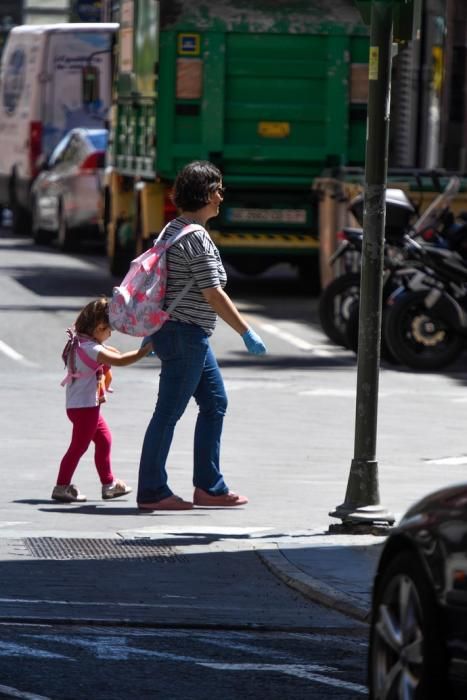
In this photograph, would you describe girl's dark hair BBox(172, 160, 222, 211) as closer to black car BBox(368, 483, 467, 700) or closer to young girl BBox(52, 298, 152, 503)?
young girl BBox(52, 298, 152, 503)

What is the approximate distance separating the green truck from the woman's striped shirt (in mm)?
13436

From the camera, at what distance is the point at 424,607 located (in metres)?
5.98

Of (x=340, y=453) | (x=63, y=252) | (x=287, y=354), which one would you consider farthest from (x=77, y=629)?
(x=63, y=252)

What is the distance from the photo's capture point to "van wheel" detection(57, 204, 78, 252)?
113 feet

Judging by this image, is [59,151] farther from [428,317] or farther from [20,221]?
[428,317]

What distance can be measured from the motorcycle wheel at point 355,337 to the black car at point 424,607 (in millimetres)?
12360

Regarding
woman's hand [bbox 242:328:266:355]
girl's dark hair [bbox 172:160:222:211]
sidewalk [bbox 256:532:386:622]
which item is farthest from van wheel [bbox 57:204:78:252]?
sidewalk [bbox 256:532:386:622]

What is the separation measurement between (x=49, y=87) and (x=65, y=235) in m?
3.74

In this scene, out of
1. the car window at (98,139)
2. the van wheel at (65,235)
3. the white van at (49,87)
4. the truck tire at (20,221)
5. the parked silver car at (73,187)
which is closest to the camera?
the parked silver car at (73,187)

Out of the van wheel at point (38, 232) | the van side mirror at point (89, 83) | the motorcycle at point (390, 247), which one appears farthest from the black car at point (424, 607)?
the van wheel at point (38, 232)

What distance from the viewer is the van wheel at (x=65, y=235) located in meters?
34.3

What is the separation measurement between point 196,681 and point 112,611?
51.6 inches

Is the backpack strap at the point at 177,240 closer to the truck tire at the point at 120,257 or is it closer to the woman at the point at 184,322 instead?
the woman at the point at 184,322

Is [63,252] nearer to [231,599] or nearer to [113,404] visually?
[113,404]
